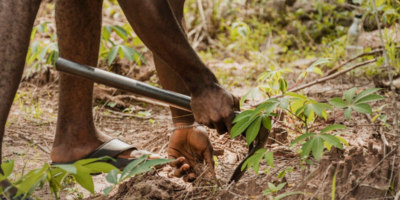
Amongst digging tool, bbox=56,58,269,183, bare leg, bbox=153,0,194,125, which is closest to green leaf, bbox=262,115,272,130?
digging tool, bbox=56,58,269,183

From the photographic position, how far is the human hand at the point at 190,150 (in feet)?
6.52

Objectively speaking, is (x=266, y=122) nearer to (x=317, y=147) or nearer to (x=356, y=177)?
(x=317, y=147)

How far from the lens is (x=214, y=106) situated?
1.80m

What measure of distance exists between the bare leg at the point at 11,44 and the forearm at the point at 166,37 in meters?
0.36

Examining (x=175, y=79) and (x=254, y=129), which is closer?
(x=254, y=129)

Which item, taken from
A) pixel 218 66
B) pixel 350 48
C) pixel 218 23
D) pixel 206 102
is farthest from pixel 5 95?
pixel 218 23

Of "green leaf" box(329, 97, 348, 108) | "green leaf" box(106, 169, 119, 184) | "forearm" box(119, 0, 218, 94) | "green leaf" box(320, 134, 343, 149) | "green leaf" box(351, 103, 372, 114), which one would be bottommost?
"green leaf" box(106, 169, 119, 184)

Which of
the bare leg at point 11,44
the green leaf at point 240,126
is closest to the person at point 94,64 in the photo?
the bare leg at point 11,44

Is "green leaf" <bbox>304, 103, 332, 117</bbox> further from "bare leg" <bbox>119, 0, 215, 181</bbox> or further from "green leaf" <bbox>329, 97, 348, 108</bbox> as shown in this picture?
"bare leg" <bbox>119, 0, 215, 181</bbox>

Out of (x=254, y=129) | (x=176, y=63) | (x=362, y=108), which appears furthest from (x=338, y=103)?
(x=176, y=63)

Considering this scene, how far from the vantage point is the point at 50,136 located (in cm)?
290

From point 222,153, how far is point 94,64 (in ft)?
2.58

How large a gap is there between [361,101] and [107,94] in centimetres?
241

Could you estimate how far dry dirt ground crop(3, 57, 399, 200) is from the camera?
1581 millimetres
